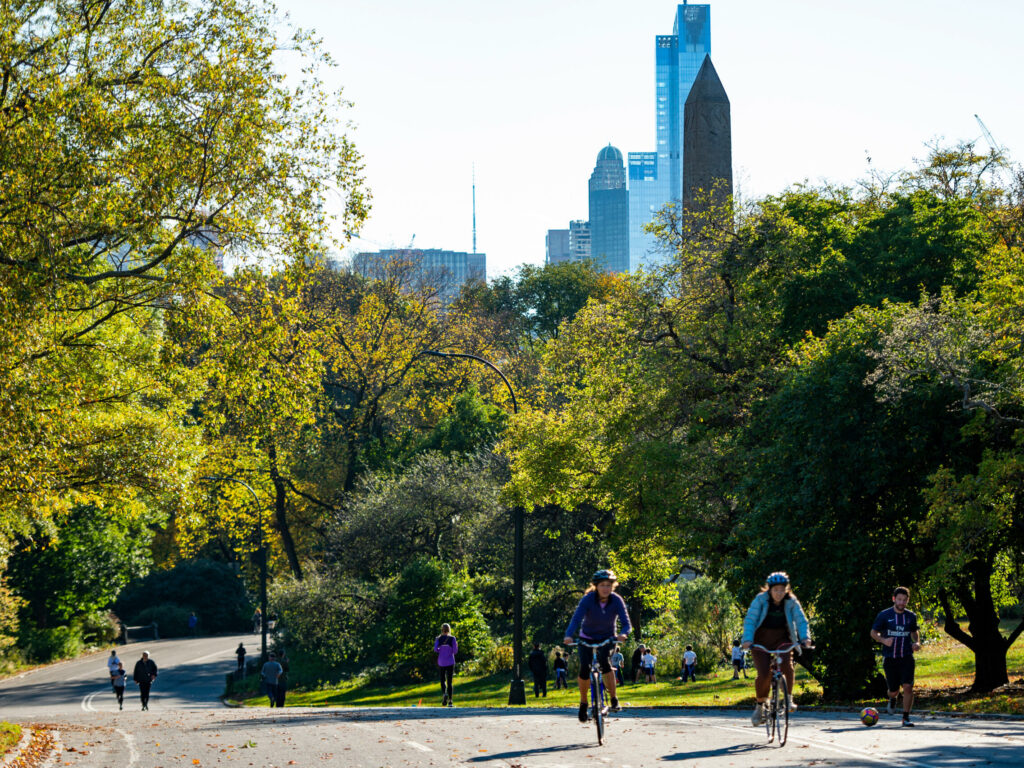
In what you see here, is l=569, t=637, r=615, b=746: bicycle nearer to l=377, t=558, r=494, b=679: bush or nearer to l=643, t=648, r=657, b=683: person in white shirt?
l=643, t=648, r=657, b=683: person in white shirt

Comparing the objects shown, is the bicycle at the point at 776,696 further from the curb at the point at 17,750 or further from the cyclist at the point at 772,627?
the curb at the point at 17,750

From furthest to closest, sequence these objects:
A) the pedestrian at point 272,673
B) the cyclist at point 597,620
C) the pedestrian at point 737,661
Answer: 1. the pedestrian at point 737,661
2. the pedestrian at point 272,673
3. the cyclist at point 597,620

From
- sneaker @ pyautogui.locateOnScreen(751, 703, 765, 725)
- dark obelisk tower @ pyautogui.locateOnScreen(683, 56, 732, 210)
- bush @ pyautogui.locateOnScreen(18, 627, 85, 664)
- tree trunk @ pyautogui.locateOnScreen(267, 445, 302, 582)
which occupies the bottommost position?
bush @ pyautogui.locateOnScreen(18, 627, 85, 664)

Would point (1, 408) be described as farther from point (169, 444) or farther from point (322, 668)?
point (322, 668)

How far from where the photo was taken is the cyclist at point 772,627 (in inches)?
492

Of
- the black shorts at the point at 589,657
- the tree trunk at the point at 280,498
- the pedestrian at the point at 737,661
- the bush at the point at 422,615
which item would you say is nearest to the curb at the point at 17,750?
the black shorts at the point at 589,657

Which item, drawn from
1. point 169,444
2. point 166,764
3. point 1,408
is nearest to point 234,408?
point 169,444

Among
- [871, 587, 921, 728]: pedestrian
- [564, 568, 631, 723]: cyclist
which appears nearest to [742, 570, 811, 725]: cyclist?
[564, 568, 631, 723]: cyclist

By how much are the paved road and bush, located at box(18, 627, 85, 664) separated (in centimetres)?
3338

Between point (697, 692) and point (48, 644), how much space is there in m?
35.5

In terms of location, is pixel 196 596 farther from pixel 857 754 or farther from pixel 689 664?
pixel 857 754

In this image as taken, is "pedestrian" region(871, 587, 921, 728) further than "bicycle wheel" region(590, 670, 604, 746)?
Yes

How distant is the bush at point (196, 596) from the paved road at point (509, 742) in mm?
47599

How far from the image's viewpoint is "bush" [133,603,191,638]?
68.0m
